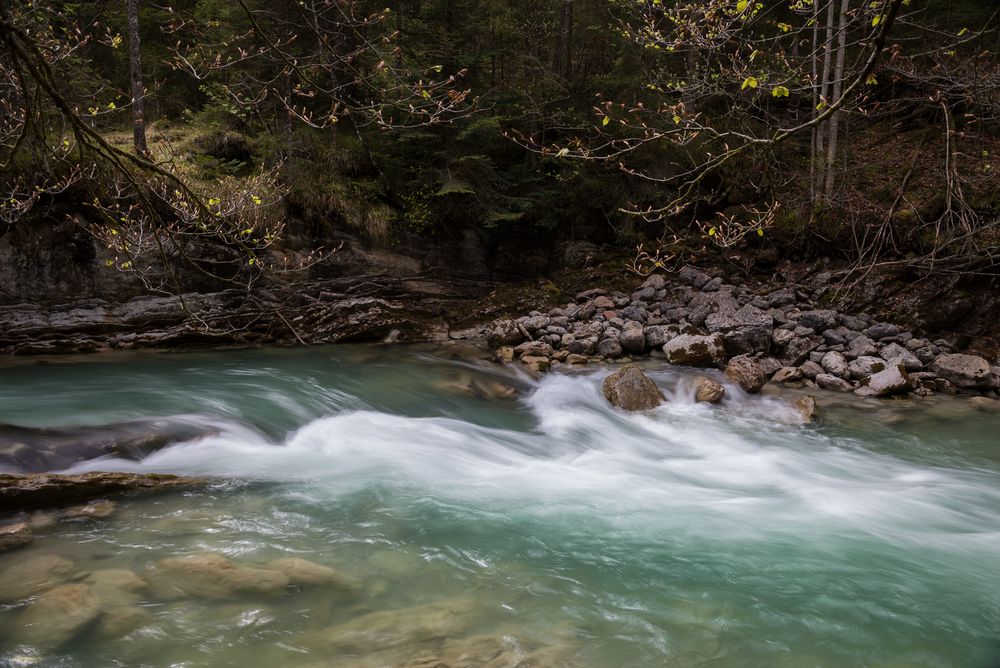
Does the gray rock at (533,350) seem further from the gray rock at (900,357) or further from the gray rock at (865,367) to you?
the gray rock at (900,357)

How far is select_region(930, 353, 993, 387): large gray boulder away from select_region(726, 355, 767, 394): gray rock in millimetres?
2695

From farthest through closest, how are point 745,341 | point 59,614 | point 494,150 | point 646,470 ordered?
1. point 494,150
2. point 745,341
3. point 646,470
4. point 59,614

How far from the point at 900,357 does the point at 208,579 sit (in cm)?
1049

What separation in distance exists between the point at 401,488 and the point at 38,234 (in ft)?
28.2

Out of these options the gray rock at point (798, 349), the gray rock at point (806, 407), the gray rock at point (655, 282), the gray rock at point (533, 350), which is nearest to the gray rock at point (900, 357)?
the gray rock at point (798, 349)

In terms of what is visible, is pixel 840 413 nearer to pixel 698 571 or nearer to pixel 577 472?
pixel 577 472

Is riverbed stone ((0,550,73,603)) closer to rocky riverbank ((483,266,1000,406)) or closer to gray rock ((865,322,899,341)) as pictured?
rocky riverbank ((483,266,1000,406))

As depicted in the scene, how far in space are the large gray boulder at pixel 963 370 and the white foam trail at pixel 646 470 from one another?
298cm

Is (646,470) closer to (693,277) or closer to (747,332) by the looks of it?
(747,332)

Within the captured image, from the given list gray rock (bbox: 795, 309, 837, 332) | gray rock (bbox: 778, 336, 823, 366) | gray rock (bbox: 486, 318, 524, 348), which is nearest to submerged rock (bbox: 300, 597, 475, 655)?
gray rock (bbox: 486, 318, 524, 348)

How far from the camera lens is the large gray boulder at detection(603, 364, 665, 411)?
29.9 feet

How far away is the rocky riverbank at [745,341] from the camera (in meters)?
9.48

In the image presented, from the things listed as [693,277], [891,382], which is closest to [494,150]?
[693,277]

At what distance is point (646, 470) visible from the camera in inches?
273
